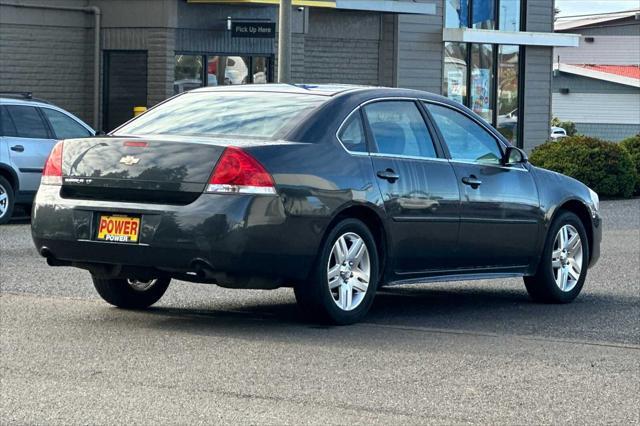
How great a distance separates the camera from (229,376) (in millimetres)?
7758

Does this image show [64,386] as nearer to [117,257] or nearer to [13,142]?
[117,257]

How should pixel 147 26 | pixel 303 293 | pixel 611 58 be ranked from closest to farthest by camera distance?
pixel 303 293 < pixel 147 26 < pixel 611 58

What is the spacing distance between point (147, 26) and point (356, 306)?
1830 centimetres

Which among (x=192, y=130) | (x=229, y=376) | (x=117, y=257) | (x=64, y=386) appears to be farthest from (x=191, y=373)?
(x=192, y=130)

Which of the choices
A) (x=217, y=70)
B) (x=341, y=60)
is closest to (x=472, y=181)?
(x=217, y=70)

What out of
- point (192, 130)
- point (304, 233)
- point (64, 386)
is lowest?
point (64, 386)

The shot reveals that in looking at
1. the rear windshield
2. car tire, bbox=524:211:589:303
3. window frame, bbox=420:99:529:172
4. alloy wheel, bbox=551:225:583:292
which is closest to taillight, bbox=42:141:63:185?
the rear windshield

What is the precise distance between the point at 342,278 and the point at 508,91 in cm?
2712

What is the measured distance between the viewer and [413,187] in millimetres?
10070

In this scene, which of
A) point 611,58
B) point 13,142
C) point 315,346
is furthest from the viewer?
point 611,58

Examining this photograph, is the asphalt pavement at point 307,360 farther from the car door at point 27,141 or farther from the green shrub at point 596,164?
the green shrub at point 596,164

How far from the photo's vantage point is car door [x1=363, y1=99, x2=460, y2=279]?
32.6ft

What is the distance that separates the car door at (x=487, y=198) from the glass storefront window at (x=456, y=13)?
23.3m

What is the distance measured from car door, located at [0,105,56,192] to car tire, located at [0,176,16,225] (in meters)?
0.23
